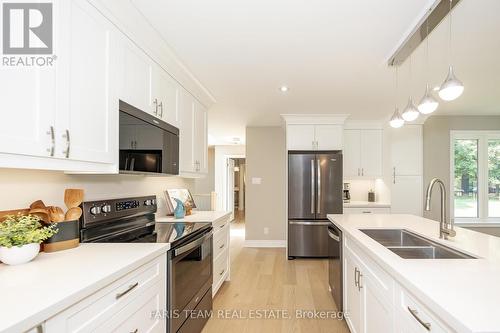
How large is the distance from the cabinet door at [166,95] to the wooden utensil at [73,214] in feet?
3.18

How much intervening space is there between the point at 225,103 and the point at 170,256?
2628 millimetres

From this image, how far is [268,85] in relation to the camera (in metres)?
3.12

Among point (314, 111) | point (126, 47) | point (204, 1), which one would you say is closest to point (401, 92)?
point (314, 111)

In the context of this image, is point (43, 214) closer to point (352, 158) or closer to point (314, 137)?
point (314, 137)

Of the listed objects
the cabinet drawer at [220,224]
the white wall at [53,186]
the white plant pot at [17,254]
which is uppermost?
the white wall at [53,186]

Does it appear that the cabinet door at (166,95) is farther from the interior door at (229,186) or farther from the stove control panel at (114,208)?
the interior door at (229,186)

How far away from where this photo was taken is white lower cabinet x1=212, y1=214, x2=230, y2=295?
2.87m

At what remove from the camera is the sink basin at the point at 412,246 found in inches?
65.1

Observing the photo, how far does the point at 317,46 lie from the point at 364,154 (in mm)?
3262

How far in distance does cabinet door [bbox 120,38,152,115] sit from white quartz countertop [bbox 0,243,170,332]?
0.95 metres

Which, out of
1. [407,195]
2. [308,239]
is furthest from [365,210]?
[308,239]

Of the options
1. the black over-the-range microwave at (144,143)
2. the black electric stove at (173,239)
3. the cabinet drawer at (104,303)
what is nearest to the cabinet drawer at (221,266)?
the black electric stove at (173,239)

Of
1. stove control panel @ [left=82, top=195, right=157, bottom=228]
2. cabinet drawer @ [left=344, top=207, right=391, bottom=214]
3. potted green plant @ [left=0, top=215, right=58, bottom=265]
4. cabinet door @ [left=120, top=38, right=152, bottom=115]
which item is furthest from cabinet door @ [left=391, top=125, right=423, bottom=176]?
potted green plant @ [left=0, top=215, right=58, bottom=265]

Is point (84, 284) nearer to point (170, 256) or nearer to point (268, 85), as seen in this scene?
point (170, 256)
